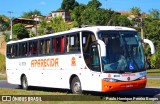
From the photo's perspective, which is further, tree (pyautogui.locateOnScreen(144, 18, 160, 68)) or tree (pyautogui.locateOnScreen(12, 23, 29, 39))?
tree (pyautogui.locateOnScreen(12, 23, 29, 39))

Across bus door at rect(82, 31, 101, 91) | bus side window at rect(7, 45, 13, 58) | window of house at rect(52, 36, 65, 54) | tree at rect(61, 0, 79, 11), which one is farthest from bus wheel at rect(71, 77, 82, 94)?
tree at rect(61, 0, 79, 11)

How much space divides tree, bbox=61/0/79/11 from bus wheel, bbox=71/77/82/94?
107409 mm

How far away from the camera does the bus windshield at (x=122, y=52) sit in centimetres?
1594

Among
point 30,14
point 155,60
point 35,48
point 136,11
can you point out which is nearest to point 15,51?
point 35,48

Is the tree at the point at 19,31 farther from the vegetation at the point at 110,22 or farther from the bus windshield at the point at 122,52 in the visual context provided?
the bus windshield at the point at 122,52

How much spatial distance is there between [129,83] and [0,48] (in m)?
67.2

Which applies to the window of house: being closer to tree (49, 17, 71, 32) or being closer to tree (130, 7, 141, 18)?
tree (49, 17, 71, 32)

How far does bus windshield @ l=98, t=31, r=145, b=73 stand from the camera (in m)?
15.9

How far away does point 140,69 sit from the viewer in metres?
16.4

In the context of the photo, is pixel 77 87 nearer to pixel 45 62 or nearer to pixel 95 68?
pixel 95 68

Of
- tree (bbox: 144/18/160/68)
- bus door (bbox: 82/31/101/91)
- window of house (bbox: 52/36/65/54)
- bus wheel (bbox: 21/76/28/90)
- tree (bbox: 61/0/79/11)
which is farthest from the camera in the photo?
tree (bbox: 61/0/79/11)

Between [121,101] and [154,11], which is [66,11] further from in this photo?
[121,101]

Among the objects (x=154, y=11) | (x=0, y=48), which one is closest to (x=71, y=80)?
(x=154, y=11)

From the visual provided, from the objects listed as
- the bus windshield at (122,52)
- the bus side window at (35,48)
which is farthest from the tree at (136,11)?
the bus windshield at (122,52)
